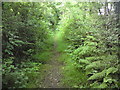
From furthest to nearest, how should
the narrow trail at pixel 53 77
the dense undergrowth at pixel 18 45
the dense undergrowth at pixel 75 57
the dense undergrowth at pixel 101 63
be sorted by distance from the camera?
the narrow trail at pixel 53 77 < the dense undergrowth at pixel 101 63 < the dense undergrowth at pixel 75 57 < the dense undergrowth at pixel 18 45

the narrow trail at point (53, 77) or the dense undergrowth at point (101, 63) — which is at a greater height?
the dense undergrowth at point (101, 63)

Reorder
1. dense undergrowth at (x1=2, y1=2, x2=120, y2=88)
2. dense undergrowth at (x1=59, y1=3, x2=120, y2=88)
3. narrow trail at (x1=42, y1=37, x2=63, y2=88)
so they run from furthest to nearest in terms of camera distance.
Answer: narrow trail at (x1=42, y1=37, x2=63, y2=88) → dense undergrowth at (x1=59, y1=3, x2=120, y2=88) → dense undergrowth at (x1=2, y1=2, x2=120, y2=88)

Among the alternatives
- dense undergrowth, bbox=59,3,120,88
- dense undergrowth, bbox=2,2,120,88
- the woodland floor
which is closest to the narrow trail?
the woodland floor

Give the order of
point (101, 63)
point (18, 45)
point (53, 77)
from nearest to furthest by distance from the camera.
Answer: point (101, 63), point (53, 77), point (18, 45)

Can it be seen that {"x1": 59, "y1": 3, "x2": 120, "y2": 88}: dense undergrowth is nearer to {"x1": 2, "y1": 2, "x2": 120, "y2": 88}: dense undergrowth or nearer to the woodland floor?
{"x1": 2, "y1": 2, "x2": 120, "y2": 88}: dense undergrowth

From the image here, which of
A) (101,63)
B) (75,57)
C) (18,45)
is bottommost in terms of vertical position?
(75,57)

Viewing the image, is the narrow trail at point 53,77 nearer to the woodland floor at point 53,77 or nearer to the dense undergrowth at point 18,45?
A: the woodland floor at point 53,77

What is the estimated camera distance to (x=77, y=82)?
6957 mm

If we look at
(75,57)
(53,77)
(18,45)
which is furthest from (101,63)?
(18,45)

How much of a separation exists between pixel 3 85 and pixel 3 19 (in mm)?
3704

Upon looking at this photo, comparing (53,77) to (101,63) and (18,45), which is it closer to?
(101,63)

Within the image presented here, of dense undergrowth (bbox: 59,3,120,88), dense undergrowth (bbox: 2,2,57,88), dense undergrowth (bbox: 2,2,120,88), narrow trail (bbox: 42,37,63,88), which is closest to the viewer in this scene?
dense undergrowth (bbox: 2,2,57,88)

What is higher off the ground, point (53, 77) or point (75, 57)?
point (75, 57)

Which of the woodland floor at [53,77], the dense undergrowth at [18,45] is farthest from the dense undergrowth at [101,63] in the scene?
the dense undergrowth at [18,45]
